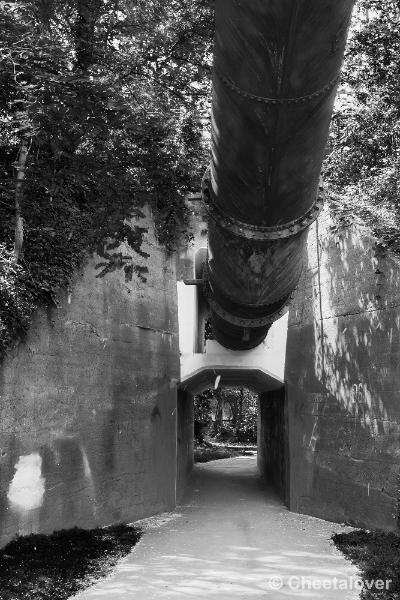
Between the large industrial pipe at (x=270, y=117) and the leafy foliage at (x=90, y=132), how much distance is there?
123 cm

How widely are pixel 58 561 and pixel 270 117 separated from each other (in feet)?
20.4

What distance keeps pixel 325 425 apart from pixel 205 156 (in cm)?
592

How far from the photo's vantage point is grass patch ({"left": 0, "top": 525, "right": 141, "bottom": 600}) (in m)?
5.74

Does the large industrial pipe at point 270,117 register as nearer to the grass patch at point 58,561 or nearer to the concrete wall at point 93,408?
the grass patch at point 58,561

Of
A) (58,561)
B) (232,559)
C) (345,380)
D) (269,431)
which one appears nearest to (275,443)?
(269,431)

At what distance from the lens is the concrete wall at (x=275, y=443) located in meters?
12.0

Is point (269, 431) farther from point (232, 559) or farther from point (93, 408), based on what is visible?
point (232, 559)

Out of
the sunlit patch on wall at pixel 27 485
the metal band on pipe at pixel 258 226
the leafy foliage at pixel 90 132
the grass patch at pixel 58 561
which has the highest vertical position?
the leafy foliage at pixel 90 132

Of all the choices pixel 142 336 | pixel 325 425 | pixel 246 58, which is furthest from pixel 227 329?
pixel 246 58

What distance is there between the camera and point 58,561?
22.1 ft

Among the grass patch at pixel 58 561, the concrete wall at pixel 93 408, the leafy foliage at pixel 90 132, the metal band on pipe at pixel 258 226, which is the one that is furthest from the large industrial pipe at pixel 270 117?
the concrete wall at pixel 93 408

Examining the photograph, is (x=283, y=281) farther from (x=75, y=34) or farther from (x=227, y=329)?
(x=75, y=34)

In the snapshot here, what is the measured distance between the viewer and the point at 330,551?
7730 millimetres

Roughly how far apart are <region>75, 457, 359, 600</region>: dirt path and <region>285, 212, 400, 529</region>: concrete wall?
839 mm
